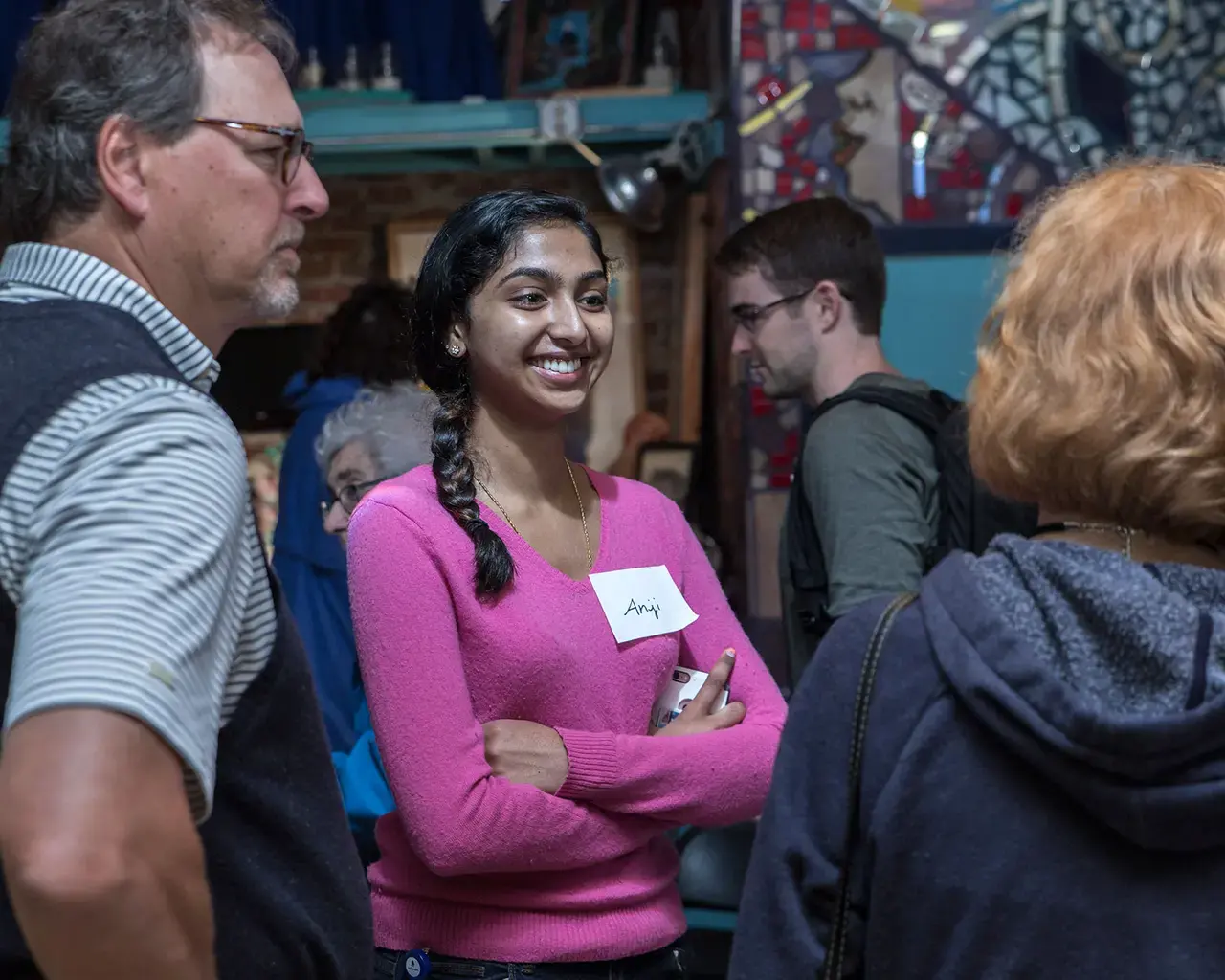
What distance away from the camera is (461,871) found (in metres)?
1.49

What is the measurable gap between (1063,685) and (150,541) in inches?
25.3

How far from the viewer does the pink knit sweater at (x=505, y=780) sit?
1493 mm

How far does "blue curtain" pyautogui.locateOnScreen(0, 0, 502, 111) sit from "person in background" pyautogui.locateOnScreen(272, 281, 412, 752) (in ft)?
5.50

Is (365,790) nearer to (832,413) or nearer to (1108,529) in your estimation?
(832,413)

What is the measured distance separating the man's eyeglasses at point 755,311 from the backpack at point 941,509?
1.21 feet

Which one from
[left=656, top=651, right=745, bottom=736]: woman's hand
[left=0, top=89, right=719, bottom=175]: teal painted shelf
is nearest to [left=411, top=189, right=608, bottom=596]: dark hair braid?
[left=656, top=651, right=745, bottom=736]: woman's hand

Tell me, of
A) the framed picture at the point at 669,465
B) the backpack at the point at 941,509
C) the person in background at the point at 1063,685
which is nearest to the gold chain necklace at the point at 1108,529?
the person in background at the point at 1063,685

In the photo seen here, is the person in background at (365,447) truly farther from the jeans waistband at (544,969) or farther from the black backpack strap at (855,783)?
the black backpack strap at (855,783)

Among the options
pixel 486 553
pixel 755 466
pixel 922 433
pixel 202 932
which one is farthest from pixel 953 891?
pixel 755 466

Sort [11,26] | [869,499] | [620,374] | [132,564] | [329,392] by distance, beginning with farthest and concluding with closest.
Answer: [620,374] < [11,26] < [329,392] < [869,499] < [132,564]

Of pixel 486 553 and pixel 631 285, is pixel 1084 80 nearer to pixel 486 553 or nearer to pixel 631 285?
pixel 631 285

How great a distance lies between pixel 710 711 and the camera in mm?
1758

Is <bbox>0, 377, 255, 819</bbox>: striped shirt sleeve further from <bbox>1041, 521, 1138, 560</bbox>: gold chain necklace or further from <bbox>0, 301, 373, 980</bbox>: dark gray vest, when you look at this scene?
<bbox>1041, 521, 1138, 560</bbox>: gold chain necklace

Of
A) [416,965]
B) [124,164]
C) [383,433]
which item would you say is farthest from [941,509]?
[124,164]
